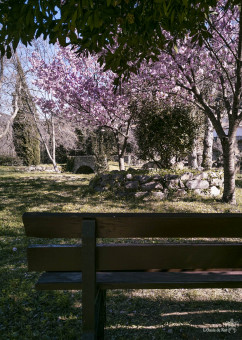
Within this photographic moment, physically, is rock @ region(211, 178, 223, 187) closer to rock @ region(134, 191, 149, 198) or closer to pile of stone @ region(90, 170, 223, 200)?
pile of stone @ region(90, 170, 223, 200)

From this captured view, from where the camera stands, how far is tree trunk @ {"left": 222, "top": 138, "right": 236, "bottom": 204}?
791cm

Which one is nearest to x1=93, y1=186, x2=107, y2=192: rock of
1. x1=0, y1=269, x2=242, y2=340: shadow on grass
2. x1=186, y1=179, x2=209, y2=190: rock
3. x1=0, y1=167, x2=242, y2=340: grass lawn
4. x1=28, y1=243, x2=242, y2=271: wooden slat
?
x1=186, y1=179, x2=209, y2=190: rock

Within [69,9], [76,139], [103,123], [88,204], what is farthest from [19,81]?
[69,9]

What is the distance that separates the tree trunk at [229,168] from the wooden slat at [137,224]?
259 inches

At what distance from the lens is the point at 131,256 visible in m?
1.87

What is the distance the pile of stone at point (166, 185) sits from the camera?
362 inches

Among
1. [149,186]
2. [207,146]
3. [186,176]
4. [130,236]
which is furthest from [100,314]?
[207,146]

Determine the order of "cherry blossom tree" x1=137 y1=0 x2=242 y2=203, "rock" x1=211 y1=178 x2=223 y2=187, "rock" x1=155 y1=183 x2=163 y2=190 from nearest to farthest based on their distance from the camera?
"cherry blossom tree" x1=137 y1=0 x2=242 y2=203 < "rock" x1=155 y1=183 x2=163 y2=190 < "rock" x1=211 y1=178 x2=223 y2=187

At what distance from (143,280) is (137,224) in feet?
1.56

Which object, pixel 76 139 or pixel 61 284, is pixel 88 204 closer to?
pixel 61 284

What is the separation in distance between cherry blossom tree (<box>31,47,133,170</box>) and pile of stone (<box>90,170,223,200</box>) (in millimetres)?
2882

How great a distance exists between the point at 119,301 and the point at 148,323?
19.2 inches

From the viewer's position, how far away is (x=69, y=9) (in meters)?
3.13

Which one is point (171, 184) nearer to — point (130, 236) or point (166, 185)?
point (166, 185)
